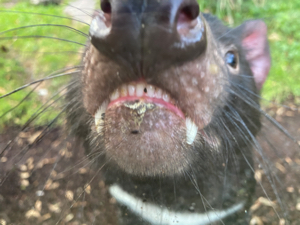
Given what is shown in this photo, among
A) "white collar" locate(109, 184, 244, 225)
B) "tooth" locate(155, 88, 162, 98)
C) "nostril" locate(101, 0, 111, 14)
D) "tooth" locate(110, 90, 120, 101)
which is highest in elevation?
"nostril" locate(101, 0, 111, 14)

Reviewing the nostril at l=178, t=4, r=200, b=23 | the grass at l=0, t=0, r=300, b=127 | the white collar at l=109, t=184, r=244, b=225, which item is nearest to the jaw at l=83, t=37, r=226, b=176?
the nostril at l=178, t=4, r=200, b=23

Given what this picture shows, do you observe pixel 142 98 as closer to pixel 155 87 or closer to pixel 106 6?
pixel 155 87

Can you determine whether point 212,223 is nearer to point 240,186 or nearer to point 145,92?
point 240,186

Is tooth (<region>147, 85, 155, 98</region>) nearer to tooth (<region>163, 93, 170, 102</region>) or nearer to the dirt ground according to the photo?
tooth (<region>163, 93, 170, 102</region>)

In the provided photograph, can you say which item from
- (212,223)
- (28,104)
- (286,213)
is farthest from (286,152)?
(28,104)

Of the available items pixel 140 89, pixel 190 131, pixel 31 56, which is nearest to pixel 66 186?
pixel 190 131

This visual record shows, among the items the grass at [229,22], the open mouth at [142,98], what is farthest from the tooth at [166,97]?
the grass at [229,22]

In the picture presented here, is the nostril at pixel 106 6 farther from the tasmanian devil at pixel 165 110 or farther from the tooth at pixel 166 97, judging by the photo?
the tooth at pixel 166 97
